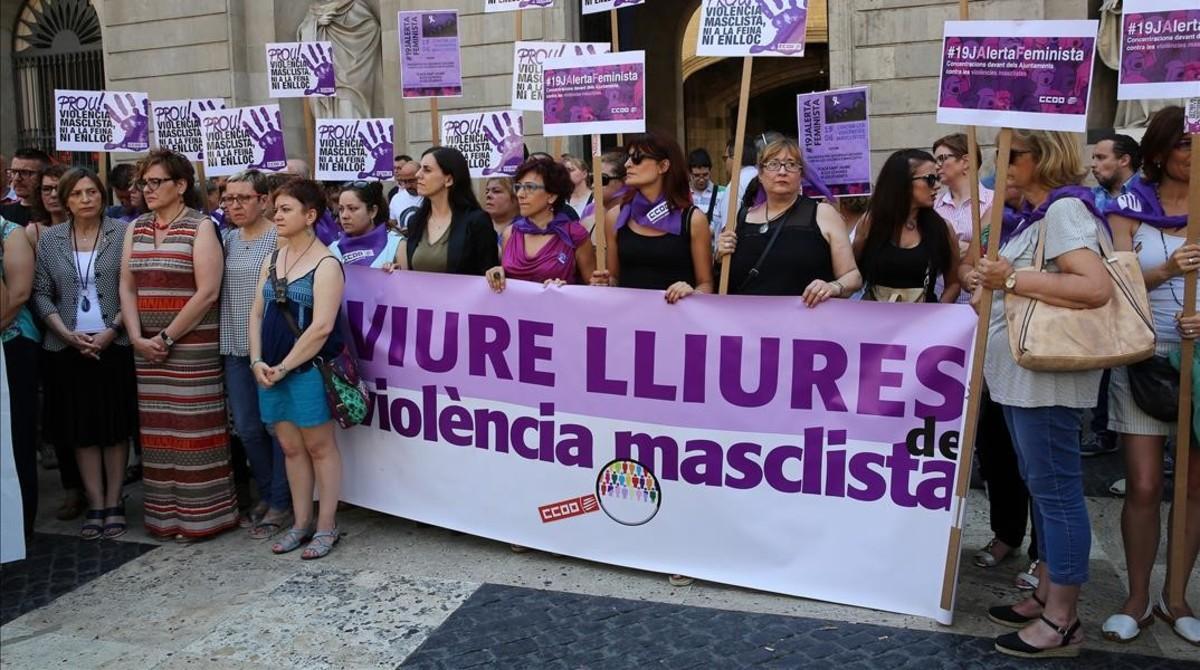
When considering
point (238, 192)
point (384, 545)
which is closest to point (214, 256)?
point (238, 192)

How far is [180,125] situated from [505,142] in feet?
8.20

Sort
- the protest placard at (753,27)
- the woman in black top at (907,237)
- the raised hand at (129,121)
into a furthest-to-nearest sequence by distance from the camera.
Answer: the raised hand at (129,121) < the woman in black top at (907,237) < the protest placard at (753,27)

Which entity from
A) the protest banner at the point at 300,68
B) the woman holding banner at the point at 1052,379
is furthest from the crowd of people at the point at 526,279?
the protest banner at the point at 300,68

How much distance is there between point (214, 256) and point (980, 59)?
12.2 ft

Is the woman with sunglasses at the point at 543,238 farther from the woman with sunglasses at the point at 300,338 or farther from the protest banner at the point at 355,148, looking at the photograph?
the protest banner at the point at 355,148

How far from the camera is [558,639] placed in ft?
13.0

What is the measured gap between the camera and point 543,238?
5074mm

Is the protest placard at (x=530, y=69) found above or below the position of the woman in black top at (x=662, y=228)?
above

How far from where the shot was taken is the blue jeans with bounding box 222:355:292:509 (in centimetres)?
532

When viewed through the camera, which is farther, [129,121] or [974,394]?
[129,121]

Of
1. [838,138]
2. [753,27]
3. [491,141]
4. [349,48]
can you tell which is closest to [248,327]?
[491,141]

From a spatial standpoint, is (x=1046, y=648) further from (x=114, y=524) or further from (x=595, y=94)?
(x=114, y=524)

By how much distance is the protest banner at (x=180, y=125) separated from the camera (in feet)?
24.1

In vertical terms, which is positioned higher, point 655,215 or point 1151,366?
point 655,215
